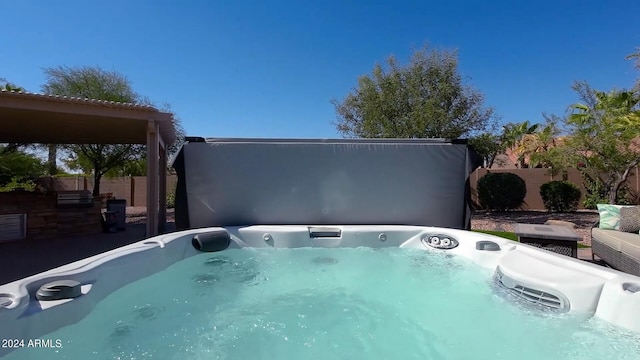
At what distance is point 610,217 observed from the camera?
434cm

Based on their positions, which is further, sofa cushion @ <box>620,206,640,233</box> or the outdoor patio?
the outdoor patio

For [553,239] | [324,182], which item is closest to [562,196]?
[553,239]

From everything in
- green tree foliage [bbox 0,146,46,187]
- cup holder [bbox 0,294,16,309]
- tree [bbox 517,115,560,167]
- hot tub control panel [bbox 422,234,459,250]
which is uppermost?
tree [bbox 517,115,560,167]

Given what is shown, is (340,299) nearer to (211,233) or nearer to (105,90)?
(211,233)

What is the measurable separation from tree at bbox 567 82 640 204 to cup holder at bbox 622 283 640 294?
18.8ft

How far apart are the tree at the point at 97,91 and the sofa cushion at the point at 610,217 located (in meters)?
11.3

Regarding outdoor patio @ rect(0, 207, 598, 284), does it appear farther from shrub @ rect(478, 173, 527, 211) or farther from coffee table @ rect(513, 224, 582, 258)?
coffee table @ rect(513, 224, 582, 258)

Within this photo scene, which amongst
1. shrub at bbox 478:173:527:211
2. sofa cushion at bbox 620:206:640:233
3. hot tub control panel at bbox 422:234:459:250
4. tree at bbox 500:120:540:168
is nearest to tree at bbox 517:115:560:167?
tree at bbox 500:120:540:168

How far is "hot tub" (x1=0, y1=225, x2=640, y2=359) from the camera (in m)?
2.17

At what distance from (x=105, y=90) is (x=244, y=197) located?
315 inches

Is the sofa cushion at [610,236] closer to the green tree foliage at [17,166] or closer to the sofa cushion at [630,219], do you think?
the sofa cushion at [630,219]

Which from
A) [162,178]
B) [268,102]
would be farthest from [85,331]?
[268,102]

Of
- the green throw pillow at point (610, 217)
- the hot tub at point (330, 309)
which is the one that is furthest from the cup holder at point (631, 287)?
the green throw pillow at point (610, 217)

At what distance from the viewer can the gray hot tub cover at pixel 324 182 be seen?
540 cm
